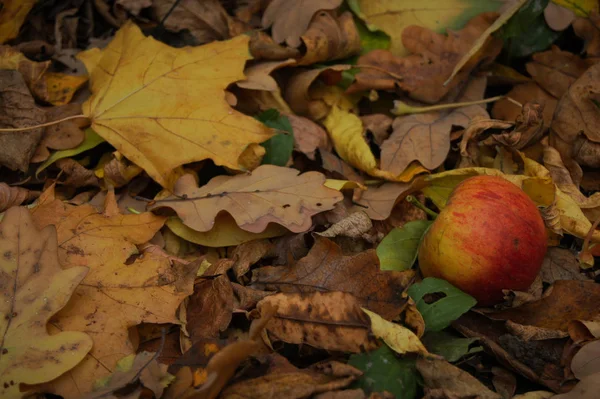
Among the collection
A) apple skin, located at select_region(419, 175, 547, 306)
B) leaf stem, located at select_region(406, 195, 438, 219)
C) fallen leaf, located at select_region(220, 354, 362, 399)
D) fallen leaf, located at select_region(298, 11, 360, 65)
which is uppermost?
fallen leaf, located at select_region(298, 11, 360, 65)

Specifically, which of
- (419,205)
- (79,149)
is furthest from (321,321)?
(79,149)

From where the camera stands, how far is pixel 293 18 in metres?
2.46

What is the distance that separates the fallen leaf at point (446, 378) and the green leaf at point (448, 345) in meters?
0.07

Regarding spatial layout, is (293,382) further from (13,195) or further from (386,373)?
(13,195)

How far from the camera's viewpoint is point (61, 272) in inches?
63.6

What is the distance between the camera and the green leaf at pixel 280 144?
7.20 feet

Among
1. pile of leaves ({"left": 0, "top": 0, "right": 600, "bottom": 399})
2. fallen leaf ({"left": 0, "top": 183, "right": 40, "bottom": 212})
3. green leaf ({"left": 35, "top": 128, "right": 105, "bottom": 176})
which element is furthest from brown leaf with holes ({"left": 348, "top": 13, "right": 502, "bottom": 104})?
fallen leaf ({"left": 0, "top": 183, "right": 40, "bottom": 212})

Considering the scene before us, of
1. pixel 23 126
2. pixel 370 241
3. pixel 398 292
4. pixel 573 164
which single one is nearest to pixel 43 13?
pixel 23 126

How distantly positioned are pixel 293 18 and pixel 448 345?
141cm

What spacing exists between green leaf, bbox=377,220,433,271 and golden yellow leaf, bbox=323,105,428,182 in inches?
8.8

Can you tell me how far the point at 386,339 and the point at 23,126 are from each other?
140 centimetres

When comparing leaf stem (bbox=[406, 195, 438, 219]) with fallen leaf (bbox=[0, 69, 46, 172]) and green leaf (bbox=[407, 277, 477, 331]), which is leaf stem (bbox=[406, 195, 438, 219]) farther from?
fallen leaf (bbox=[0, 69, 46, 172])

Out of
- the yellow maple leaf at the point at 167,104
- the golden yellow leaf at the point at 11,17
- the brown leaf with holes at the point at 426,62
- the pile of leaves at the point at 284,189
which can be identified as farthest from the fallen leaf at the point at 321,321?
the golden yellow leaf at the point at 11,17

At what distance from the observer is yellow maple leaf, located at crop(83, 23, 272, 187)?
2059 mm
